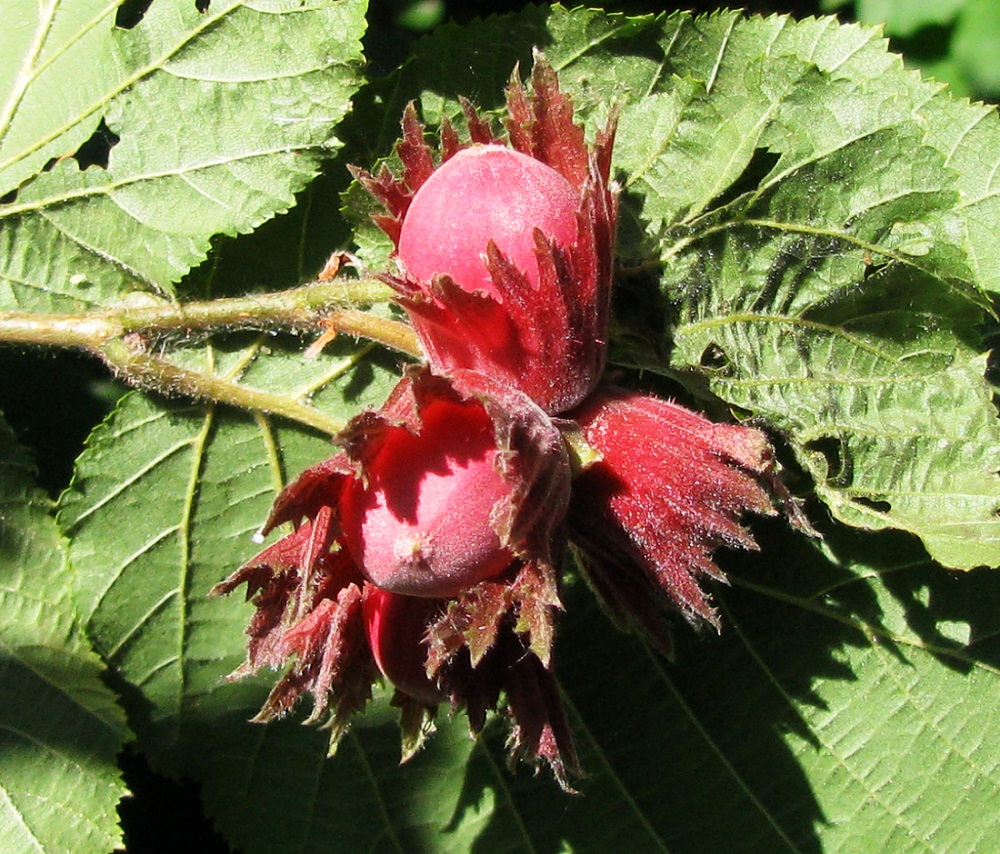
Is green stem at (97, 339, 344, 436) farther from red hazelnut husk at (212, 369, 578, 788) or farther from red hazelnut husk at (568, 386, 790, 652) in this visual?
red hazelnut husk at (568, 386, 790, 652)

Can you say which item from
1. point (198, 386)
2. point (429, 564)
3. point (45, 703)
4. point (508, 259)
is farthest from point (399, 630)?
point (45, 703)

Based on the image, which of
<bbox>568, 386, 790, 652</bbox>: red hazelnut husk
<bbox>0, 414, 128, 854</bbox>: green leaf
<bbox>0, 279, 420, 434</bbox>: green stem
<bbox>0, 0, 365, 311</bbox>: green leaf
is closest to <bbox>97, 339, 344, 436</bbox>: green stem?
<bbox>0, 279, 420, 434</bbox>: green stem

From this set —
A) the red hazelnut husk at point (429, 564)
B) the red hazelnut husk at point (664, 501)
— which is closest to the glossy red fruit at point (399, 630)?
the red hazelnut husk at point (429, 564)

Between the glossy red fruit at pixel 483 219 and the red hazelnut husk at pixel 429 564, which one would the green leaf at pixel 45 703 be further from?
the glossy red fruit at pixel 483 219

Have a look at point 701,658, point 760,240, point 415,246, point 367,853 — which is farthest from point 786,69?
point 367,853

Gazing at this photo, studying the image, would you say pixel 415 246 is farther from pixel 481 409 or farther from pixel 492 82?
pixel 492 82

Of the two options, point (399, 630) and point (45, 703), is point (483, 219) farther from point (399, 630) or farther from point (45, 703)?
point (45, 703)
